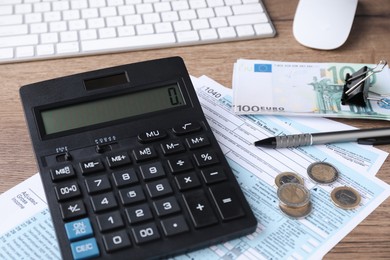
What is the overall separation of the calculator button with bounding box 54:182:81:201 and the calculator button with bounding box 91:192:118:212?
2cm

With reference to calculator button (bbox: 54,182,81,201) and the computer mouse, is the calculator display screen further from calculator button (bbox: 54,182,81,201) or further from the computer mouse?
the computer mouse

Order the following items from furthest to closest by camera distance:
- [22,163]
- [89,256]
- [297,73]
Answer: [297,73] → [22,163] → [89,256]

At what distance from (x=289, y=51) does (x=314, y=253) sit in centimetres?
31

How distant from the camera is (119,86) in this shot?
1.92 ft

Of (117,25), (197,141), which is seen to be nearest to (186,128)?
(197,141)

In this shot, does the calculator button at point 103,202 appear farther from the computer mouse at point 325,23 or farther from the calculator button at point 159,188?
the computer mouse at point 325,23

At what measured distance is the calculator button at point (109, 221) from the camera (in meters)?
0.49

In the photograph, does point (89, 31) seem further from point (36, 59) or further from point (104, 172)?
point (104, 172)

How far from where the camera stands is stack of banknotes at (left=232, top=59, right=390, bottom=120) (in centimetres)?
64

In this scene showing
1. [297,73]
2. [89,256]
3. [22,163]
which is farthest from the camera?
[297,73]

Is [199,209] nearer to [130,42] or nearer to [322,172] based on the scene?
[322,172]

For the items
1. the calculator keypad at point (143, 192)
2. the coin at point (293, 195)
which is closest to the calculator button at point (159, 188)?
the calculator keypad at point (143, 192)

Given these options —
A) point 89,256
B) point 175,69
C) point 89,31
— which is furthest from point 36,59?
point 89,256

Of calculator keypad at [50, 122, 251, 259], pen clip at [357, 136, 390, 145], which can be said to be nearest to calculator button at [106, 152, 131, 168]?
calculator keypad at [50, 122, 251, 259]
